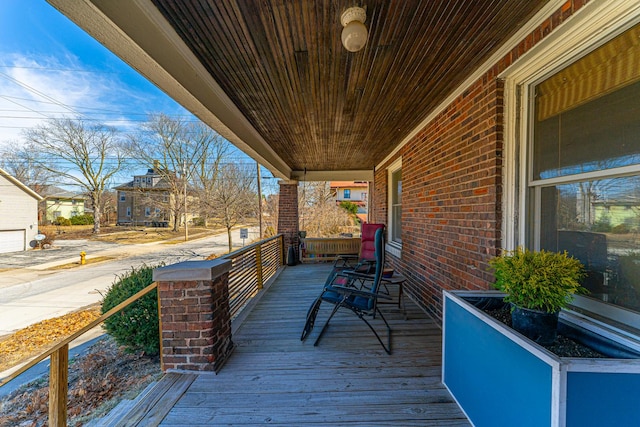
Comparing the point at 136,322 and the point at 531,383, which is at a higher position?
the point at 531,383

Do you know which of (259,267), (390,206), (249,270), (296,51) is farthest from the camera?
(390,206)

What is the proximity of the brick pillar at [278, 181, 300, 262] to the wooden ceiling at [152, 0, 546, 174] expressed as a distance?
3384mm

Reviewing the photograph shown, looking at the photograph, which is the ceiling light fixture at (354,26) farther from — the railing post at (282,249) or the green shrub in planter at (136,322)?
the railing post at (282,249)

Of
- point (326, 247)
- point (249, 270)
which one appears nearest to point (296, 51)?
point (249, 270)

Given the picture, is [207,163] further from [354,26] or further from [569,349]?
[569,349]

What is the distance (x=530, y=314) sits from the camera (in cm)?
117

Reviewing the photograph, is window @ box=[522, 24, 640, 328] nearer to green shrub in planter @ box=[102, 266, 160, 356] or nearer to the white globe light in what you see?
the white globe light

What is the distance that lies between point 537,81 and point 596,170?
772 millimetres

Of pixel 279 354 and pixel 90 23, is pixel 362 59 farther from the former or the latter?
pixel 279 354

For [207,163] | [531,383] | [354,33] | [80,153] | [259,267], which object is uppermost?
[80,153]

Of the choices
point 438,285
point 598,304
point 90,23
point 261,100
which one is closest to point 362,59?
point 261,100

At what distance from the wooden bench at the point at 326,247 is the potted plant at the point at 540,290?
5340 millimetres

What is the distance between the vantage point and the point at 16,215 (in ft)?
44.3

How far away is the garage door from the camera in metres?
12.6
